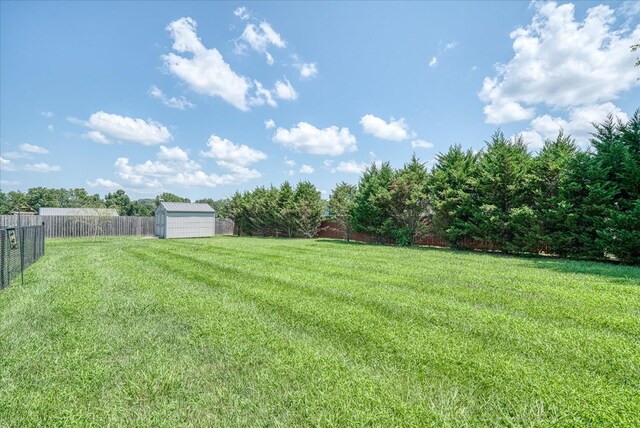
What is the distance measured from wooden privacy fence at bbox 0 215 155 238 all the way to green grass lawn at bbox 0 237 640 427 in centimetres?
1806

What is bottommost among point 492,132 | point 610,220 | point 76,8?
point 610,220

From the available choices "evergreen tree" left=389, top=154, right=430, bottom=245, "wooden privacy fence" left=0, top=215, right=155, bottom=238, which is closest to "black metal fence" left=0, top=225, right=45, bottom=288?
"wooden privacy fence" left=0, top=215, right=155, bottom=238

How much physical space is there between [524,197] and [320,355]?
12676 millimetres

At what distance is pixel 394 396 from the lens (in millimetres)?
2129

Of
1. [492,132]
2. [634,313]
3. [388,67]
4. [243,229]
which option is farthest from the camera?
[243,229]

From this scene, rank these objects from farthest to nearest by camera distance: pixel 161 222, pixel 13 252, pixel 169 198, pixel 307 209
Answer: pixel 169 198 → pixel 161 222 → pixel 307 209 → pixel 13 252

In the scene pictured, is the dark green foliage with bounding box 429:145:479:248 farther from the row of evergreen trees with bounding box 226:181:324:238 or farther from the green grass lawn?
the row of evergreen trees with bounding box 226:181:324:238

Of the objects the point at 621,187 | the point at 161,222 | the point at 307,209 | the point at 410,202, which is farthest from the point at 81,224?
the point at 621,187

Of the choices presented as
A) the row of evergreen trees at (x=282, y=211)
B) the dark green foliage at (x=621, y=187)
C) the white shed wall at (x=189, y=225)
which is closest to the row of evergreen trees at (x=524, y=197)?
the dark green foliage at (x=621, y=187)

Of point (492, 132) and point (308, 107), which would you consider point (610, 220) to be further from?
point (308, 107)

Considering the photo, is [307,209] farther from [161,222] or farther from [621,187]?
[621,187]

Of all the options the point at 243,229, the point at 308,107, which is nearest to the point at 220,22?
the point at 308,107

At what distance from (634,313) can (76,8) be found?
14657 millimetres

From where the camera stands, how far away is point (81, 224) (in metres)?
21.2
